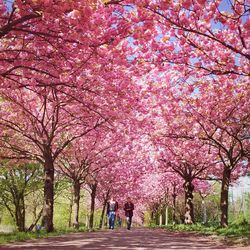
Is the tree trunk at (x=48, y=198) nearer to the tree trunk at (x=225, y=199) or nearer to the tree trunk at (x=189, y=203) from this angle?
the tree trunk at (x=225, y=199)

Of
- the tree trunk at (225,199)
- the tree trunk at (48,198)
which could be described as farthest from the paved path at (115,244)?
the tree trunk at (225,199)

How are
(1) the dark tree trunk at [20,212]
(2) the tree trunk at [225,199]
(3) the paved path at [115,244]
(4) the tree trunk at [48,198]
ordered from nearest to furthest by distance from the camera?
(3) the paved path at [115,244] < (4) the tree trunk at [48,198] < (2) the tree trunk at [225,199] < (1) the dark tree trunk at [20,212]

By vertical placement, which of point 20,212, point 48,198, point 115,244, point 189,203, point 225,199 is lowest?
point 115,244

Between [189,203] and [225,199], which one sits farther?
[189,203]

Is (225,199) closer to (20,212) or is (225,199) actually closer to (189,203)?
(189,203)

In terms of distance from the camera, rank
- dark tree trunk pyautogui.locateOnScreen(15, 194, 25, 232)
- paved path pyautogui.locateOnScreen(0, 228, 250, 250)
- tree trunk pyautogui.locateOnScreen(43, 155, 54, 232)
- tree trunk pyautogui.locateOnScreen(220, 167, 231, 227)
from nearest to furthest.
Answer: paved path pyautogui.locateOnScreen(0, 228, 250, 250)
tree trunk pyautogui.locateOnScreen(43, 155, 54, 232)
tree trunk pyautogui.locateOnScreen(220, 167, 231, 227)
dark tree trunk pyautogui.locateOnScreen(15, 194, 25, 232)

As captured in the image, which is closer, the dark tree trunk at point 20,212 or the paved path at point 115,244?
the paved path at point 115,244

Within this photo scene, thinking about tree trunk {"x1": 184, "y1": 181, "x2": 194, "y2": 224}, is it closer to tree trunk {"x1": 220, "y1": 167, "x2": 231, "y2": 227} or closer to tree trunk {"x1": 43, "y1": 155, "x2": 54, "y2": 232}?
tree trunk {"x1": 220, "y1": 167, "x2": 231, "y2": 227}

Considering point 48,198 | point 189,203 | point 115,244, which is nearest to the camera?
point 115,244

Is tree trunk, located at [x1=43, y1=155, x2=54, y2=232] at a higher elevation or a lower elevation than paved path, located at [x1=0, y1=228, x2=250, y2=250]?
higher

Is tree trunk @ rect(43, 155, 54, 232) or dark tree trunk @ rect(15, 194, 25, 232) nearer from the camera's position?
tree trunk @ rect(43, 155, 54, 232)

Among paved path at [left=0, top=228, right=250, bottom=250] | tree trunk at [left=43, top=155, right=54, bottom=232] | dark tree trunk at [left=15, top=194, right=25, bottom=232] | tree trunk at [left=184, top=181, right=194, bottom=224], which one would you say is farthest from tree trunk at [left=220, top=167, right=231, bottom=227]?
dark tree trunk at [left=15, top=194, right=25, bottom=232]

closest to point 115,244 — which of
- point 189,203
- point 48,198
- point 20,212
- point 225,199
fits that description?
point 48,198

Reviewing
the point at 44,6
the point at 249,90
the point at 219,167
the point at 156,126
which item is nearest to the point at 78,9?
the point at 44,6
